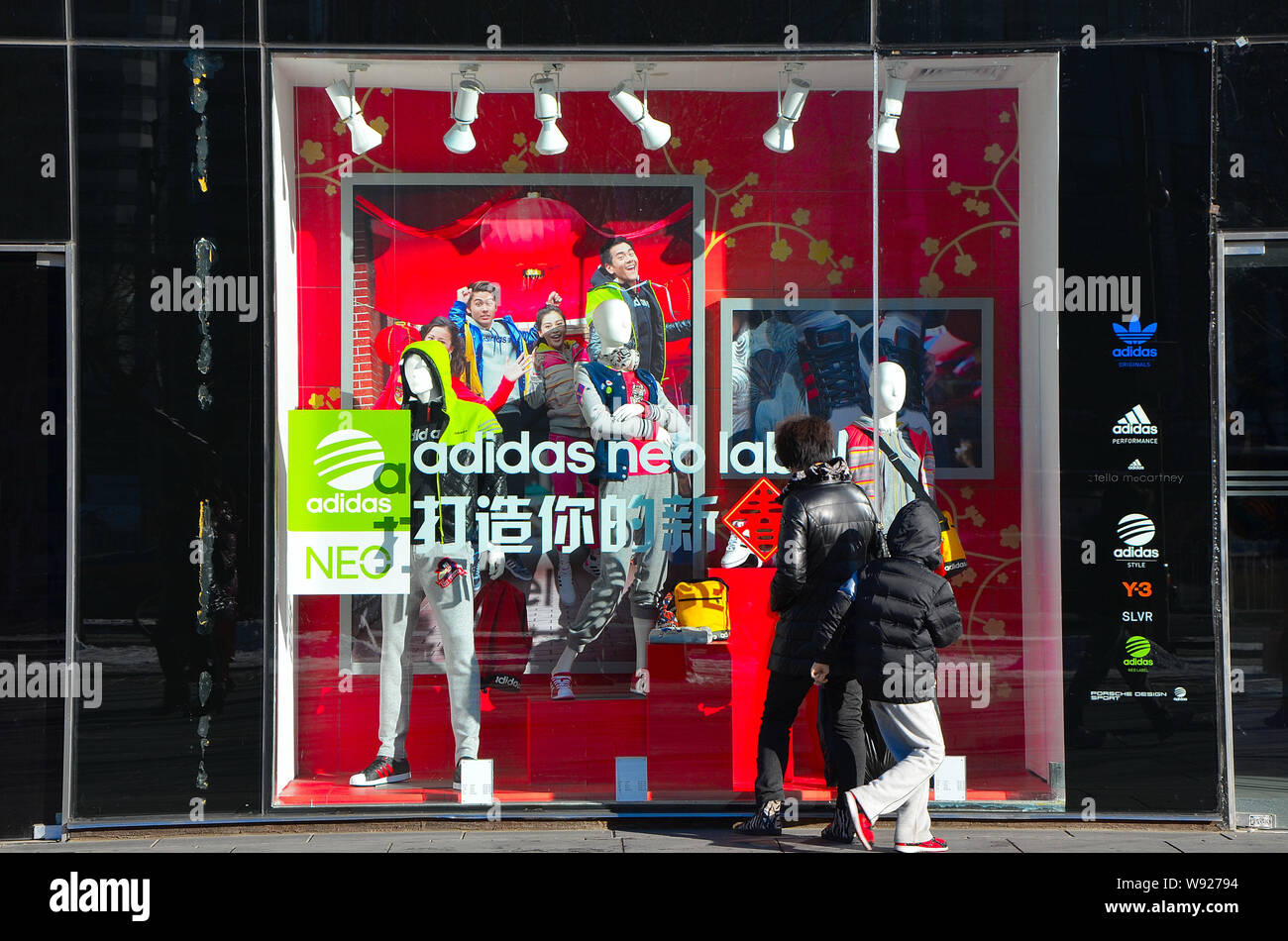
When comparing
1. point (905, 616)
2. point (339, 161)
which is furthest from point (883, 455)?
point (339, 161)

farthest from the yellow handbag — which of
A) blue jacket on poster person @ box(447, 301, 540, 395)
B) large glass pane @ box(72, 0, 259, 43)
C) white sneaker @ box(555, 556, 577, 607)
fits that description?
large glass pane @ box(72, 0, 259, 43)

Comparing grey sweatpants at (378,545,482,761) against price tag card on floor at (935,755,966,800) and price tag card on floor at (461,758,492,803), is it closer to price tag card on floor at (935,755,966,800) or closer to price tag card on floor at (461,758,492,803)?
price tag card on floor at (461,758,492,803)

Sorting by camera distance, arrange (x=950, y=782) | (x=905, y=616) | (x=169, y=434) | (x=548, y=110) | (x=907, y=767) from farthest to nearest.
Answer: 1. (x=548, y=110)
2. (x=950, y=782)
3. (x=169, y=434)
4. (x=907, y=767)
5. (x=905, y=616)

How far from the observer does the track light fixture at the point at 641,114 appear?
21.1ft

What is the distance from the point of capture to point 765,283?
662 centimetres

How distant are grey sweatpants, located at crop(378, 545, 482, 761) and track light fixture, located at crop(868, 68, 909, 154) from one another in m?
3.36

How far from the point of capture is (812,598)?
5621mm

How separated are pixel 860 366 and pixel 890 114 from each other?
1.40 meters

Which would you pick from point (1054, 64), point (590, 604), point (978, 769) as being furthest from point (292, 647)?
point (1054, 64)

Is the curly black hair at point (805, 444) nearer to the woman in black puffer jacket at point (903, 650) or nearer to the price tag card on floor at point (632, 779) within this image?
the woman in black puffer jacket at point (903, 650)

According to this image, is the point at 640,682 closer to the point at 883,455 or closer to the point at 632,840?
the point at 632,840

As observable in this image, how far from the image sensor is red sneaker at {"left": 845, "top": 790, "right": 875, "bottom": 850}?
5.32m

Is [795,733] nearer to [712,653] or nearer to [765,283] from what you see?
[712,653]
